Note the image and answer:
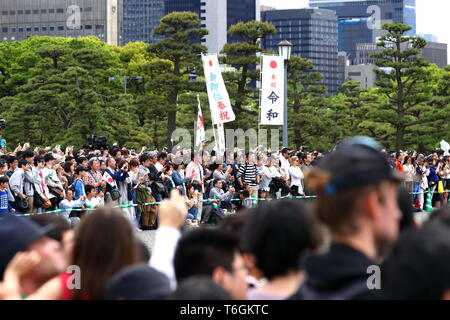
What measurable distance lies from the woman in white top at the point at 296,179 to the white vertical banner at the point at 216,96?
16.0ft

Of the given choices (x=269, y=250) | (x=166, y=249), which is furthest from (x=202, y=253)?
(x=269, y=250)

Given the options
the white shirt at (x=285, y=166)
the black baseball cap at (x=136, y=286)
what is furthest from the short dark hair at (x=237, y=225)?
the white shirt at (x=285, y=166)

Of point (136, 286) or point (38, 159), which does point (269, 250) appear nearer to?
point (136, 286)

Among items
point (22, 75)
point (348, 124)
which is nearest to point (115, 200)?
point (348, 124)

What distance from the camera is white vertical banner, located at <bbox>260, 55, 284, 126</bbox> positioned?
2355 centimetres

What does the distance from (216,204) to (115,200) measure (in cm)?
304

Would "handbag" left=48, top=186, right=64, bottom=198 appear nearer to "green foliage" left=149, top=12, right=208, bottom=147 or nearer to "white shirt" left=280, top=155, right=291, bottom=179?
"white shirt" left=280, top=155, right=291, bottom=179

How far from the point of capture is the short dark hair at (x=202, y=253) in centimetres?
395

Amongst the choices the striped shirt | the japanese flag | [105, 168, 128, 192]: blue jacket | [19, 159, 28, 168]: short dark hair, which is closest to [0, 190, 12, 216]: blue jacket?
[19, 159, 28, 168]: short dark hair

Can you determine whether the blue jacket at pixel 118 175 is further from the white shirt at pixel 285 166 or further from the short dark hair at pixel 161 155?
the white shirt at pixel 285 166

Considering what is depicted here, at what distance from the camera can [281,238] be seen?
369 centimetres

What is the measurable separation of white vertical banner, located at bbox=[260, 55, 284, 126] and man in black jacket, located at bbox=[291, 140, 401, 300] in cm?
2040

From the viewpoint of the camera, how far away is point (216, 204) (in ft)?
60.8
